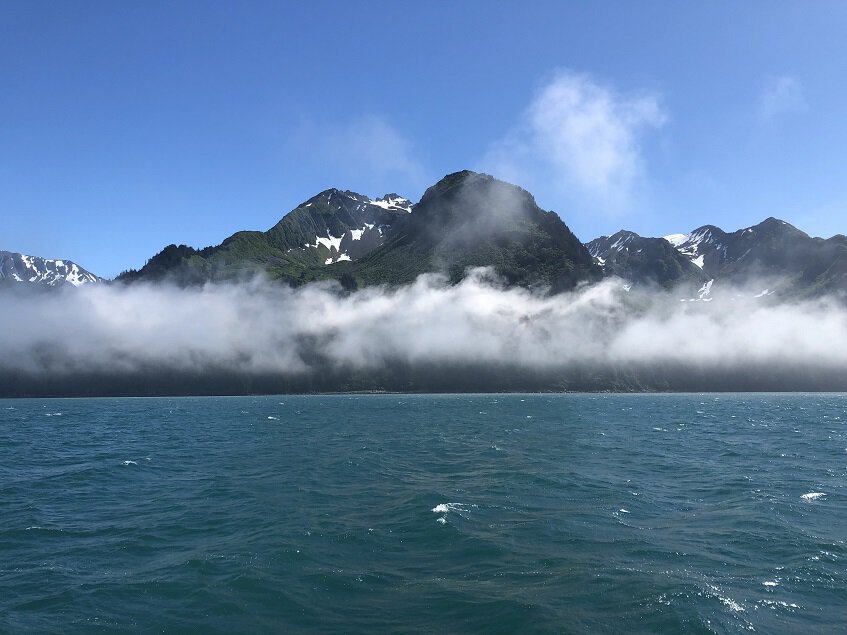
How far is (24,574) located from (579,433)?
234ft

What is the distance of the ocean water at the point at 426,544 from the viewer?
20.3 metres

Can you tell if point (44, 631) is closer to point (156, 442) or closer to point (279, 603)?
point (279, 603)

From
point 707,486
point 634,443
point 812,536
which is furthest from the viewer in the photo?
point 634,443

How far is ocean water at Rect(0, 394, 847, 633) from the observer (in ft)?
66.6

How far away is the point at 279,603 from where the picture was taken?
70.0ft

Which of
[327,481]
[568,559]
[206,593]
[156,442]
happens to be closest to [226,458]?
[327,481]

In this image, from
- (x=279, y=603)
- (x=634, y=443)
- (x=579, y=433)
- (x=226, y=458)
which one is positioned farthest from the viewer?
(x=579, y=433)

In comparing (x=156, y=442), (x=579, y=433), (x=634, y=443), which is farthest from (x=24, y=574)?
(x=579, y=433)

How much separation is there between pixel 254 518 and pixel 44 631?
48.6ft

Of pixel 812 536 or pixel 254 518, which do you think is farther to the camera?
pixel 254 518

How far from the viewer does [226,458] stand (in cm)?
5853

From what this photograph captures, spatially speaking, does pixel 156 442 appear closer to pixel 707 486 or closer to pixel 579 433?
pixel 579 433

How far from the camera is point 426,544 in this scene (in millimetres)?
28500

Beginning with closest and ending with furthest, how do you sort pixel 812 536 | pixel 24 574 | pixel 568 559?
1. pixel 24 574
2. pixel 568 559
3. pixel 812 536
